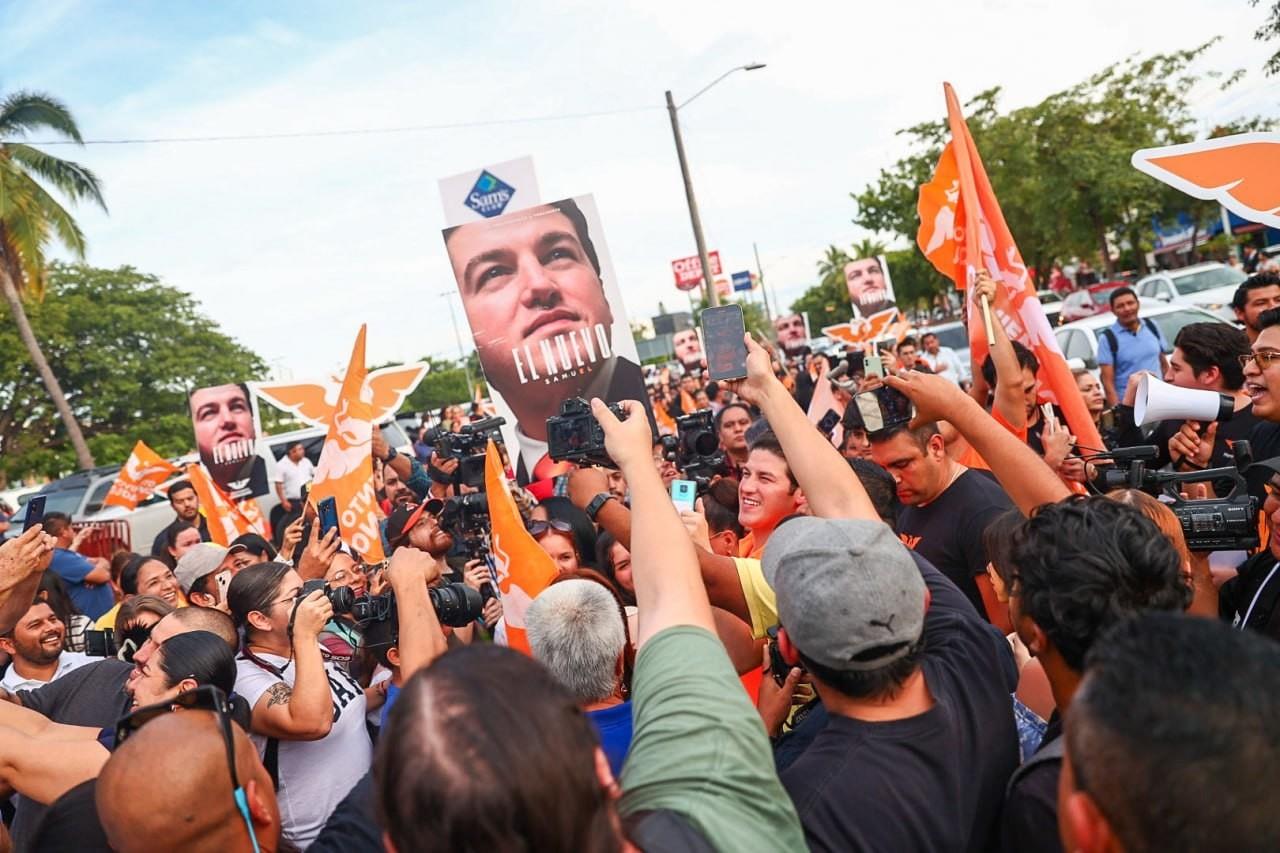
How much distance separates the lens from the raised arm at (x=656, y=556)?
1.76 m

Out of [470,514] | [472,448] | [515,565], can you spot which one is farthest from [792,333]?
[515,565]

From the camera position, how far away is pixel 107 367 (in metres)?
32.3

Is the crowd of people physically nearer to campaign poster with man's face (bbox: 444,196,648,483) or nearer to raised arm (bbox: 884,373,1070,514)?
raised arm (bbox: 884,373,1070,514)

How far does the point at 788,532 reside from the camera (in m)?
2.01

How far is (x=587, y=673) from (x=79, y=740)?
153cm

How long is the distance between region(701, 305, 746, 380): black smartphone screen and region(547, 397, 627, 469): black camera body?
544 millimetres

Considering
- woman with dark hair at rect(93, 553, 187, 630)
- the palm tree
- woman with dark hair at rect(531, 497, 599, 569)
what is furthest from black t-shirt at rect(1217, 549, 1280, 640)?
the palm tree

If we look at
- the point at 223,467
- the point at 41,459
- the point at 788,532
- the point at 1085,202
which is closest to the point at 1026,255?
the point at 1085,202

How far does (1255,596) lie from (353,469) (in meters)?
5.19

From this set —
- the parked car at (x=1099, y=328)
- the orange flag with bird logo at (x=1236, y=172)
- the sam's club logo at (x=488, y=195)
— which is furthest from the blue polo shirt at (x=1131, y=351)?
the sam's club logo at (x=488, y=195)

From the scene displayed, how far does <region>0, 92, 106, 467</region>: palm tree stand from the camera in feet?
63.2

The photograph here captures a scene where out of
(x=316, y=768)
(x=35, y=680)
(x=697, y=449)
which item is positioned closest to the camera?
(x=316, y=768)

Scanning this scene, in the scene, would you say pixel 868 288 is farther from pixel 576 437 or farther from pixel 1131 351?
pixel 576 437

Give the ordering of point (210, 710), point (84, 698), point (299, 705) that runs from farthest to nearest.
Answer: point (84, 698) → point (299, 705) → point (210, 710)
